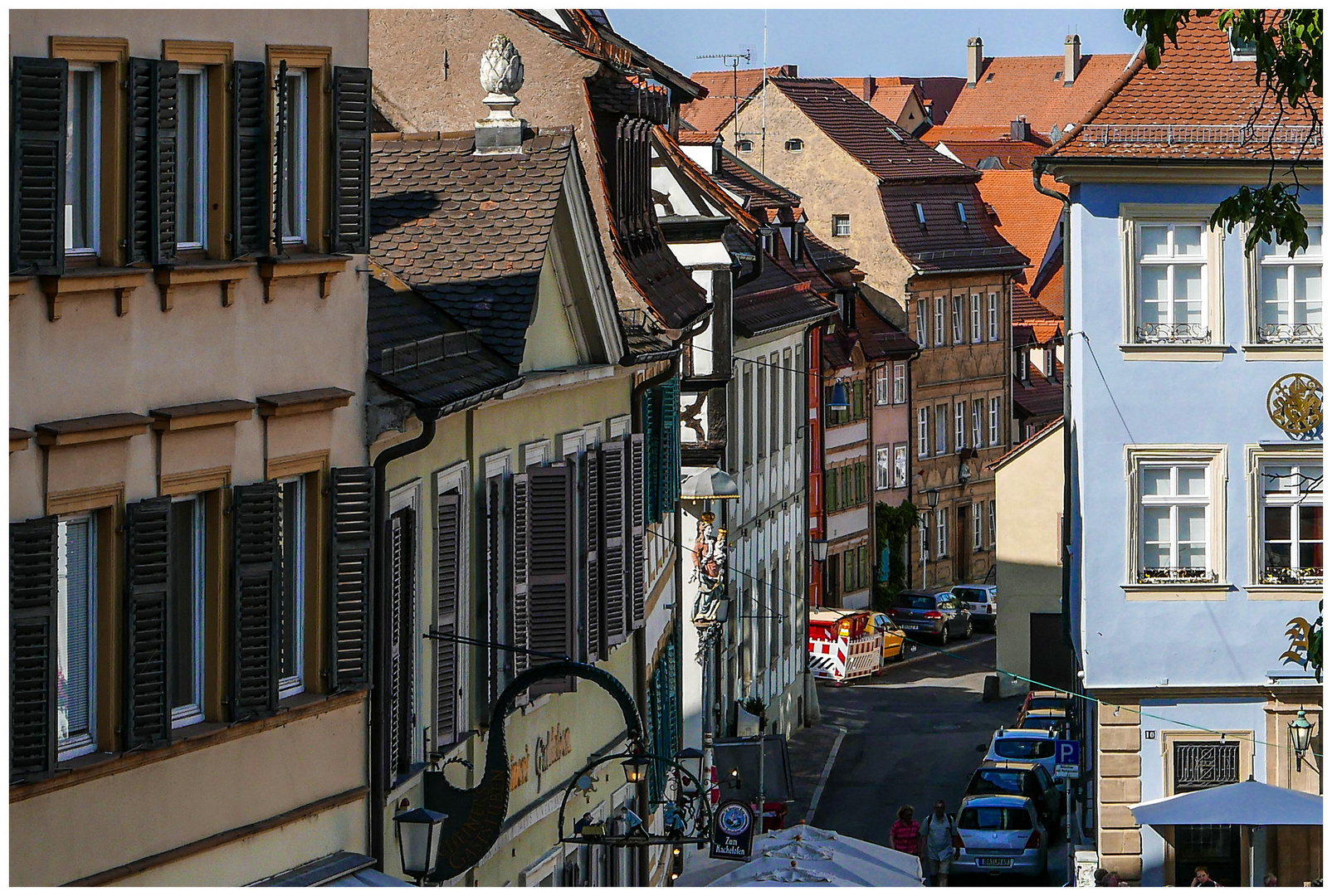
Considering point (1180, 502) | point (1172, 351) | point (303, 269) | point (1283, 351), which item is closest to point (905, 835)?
point (1180, 502)

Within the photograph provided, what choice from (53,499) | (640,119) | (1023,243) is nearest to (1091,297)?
(640,119)

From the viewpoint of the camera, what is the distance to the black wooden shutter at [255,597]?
12.1 meters

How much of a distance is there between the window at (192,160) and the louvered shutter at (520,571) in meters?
5.40

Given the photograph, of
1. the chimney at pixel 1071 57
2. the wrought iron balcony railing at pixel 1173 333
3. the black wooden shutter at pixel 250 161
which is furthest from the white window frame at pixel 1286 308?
the chimney at pixel 1071 57

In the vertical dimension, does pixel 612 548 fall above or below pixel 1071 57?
below

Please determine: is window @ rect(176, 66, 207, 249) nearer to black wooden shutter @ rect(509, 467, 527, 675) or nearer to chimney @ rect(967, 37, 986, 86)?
black wooden shutter @ rect(509, 467, 527, 675)

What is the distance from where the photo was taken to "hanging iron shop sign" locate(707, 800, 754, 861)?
21.3 meters

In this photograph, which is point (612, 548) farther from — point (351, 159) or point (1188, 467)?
point (1188, 467)

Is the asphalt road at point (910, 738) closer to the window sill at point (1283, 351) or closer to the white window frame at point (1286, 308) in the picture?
the window sill at point (1283, 351)

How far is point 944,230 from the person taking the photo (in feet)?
220

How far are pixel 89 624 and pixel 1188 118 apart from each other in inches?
754

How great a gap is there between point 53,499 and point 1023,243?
71740mm

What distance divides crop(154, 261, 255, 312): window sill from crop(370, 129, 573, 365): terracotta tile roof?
13.0 feet

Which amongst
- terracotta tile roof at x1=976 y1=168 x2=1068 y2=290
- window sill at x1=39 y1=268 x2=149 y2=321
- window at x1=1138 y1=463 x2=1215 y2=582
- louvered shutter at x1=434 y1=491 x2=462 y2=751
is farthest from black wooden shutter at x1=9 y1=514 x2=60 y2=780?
terracotta tile roof at x1=976 y1=168 x2=1068 y2=290
